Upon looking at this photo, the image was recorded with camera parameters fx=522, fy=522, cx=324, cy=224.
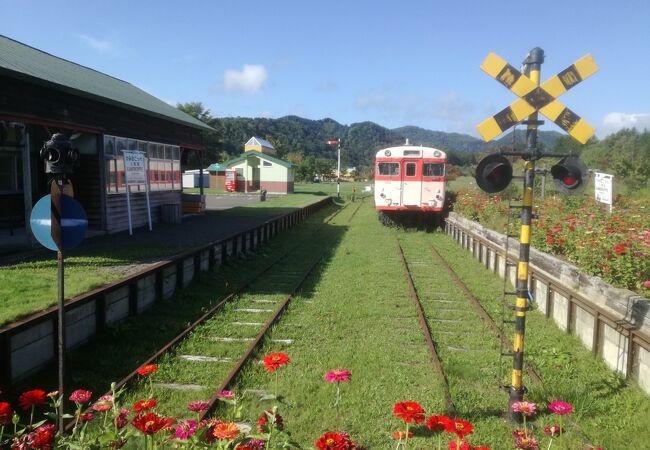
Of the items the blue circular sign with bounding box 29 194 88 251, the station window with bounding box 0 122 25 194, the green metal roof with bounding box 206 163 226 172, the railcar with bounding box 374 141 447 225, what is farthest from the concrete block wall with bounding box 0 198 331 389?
the green metal roof with bounding box 206 163 226 172

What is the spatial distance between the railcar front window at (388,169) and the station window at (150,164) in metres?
7.62

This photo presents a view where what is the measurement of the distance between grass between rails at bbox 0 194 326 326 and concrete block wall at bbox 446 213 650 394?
549 cm

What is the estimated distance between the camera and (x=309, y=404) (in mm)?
5000

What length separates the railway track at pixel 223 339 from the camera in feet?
18.0

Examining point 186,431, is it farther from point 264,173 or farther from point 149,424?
point 264,173

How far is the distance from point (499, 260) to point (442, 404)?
726 centimetres

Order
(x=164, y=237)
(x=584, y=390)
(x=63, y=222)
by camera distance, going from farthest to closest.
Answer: (x=164, y=237) < (x=584, y=390) < (x=63, y=222)

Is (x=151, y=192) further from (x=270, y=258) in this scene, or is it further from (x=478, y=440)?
(x=478, y=440)

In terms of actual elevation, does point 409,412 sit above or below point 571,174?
below

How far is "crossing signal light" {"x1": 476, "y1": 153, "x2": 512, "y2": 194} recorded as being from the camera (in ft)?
14.9

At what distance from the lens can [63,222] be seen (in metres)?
3.84

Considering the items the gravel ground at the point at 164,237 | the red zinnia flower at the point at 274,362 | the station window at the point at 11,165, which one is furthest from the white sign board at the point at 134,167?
the red zinnia flower at the point at 274,362

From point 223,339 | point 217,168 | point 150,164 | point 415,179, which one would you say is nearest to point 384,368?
point 223,339

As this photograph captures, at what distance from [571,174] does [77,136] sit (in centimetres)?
1253
